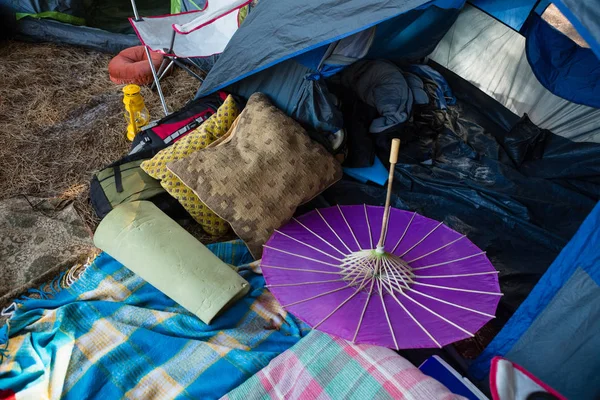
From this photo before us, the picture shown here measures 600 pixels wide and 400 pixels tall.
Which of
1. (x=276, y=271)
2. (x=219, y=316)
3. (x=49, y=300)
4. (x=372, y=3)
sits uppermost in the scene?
(x=372, y=3)

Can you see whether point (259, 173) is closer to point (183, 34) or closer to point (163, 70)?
point (183, 34)

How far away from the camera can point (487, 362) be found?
1.50m

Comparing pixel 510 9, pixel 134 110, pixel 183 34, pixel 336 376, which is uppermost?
pixel 510 9

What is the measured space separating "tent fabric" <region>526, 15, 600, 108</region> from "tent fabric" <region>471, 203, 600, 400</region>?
147 cm

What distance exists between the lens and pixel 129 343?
4.92ft

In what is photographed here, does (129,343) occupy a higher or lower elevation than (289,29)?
lower

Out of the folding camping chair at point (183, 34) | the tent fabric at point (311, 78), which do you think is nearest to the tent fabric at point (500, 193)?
the tent fabric at point (311, 78)

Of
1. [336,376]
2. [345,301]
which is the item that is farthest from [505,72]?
[336,376]

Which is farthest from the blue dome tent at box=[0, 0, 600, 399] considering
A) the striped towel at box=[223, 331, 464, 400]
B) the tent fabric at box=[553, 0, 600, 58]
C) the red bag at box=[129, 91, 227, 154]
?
the tent fabric at box=[553, 0, 600, 58]

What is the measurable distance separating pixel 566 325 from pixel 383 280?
1.72ft

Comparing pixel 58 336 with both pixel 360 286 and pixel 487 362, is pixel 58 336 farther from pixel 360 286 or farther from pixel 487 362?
pixel 487 362

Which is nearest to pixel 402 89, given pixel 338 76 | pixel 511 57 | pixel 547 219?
pixel 338 76

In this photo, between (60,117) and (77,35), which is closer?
(60,117)

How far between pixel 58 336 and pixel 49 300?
241mm
